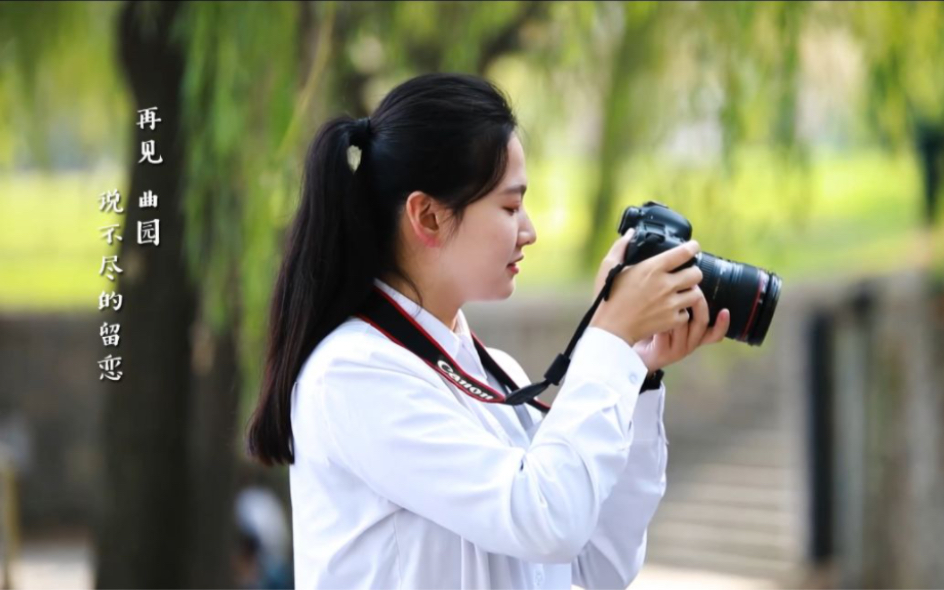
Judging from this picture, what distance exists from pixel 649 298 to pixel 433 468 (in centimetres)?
27

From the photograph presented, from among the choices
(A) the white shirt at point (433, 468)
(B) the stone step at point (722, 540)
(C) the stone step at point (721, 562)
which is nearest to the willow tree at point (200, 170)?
(A) the white shirt at point (433, 468)

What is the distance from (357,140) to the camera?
1353 millimetres

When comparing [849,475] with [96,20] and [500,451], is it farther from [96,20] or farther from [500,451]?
[500,451]

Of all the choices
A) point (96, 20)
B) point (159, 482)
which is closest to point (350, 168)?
point (159, 482)

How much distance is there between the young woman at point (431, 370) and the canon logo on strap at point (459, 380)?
0.04 feet

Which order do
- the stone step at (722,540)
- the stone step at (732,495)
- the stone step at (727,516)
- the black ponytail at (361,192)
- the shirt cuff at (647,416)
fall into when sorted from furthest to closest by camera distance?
the stone step at (732,495), the stone step at (727,516), the stone step at (722,540), the shirt cuff at (647,416), the black ponytail at (361,192)

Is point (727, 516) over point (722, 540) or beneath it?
→ over

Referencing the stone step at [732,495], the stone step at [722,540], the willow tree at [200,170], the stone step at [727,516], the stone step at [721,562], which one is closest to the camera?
the willow tree at [200,170]

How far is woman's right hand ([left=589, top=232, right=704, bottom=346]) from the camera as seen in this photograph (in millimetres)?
1305

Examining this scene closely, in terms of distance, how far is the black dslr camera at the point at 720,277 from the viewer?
1.36m

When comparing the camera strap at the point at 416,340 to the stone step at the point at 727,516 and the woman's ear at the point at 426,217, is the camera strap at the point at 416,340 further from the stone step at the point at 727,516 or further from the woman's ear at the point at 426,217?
the stone step at the point at 727,516

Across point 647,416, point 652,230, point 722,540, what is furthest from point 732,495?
point 652,230

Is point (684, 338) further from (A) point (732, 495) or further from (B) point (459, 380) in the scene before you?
(A) point (732, 495)

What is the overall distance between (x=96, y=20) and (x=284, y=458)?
9.95ft
